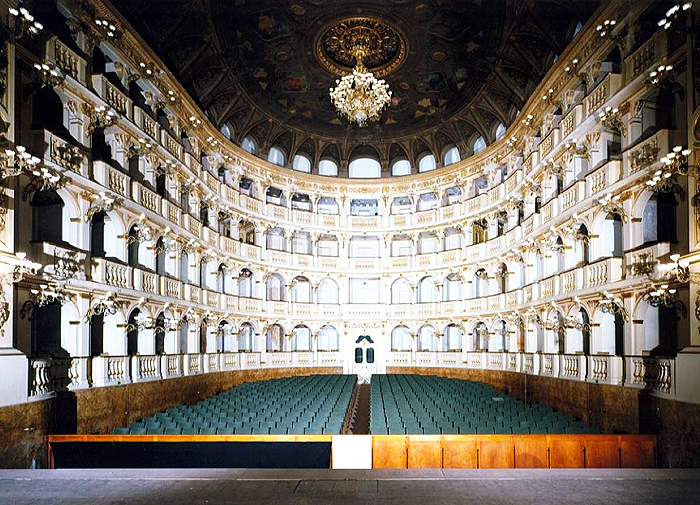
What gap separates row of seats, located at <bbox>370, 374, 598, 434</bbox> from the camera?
16.5m

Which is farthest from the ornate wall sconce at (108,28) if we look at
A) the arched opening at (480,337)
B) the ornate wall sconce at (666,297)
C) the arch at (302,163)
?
the arched opening at (480,337)

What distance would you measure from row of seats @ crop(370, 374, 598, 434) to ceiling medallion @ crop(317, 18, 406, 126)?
12.4 meters

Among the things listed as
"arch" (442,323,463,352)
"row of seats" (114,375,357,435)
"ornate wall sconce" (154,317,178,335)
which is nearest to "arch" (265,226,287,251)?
"arch" (442,323,463,352)

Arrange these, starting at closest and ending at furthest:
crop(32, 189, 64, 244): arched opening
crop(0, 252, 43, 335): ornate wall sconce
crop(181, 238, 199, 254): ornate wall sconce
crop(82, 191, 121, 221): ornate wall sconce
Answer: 1. crop(0, 252, 43, 335): ornate wall sconce
2. crop(32, 189, 64, 244): arched opening
3. crop(82, 191, 121, 221): ornate wall sconce
4. crop(181, 238, 199, 254): ornate wall sconce

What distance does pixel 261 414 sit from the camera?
65.2 ft

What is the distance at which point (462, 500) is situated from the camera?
28.4 feet

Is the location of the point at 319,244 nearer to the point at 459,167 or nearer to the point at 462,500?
the point at 459,167

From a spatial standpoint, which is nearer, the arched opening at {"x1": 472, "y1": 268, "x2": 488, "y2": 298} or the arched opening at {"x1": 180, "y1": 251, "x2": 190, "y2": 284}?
the arched opening at {"x1": 180, "y1": 251, "x2": 190, "y2": 284}

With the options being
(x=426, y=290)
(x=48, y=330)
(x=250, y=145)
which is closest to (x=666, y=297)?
(x=48, y=330)

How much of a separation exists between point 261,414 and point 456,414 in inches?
250

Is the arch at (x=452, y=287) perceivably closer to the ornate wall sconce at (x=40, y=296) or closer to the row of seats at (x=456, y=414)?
the row of seats at (x=456, y=414)

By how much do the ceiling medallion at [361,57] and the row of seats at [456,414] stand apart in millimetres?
12446

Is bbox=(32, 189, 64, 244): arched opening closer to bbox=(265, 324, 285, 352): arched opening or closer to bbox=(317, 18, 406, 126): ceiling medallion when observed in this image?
bbox=(317, 18, 406, 126): ceiling medallion

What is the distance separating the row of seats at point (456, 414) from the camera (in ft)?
54.0
